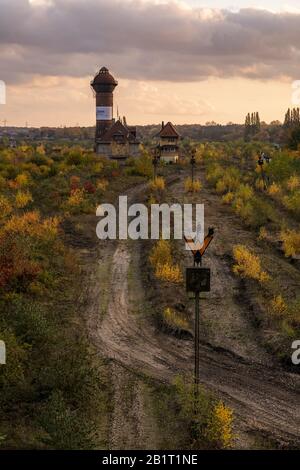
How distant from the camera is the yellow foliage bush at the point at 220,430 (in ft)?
33.6

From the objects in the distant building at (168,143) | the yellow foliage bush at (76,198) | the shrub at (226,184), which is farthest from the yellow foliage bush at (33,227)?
the distant building at (168,143)

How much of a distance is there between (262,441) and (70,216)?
81.8ft

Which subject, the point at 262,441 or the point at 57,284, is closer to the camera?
the point at 262,441

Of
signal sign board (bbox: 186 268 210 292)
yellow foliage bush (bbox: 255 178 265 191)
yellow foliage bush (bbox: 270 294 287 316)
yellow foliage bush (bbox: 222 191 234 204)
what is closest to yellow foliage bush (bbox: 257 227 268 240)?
yellow foliage bush (bbox: 222 191 234 204)

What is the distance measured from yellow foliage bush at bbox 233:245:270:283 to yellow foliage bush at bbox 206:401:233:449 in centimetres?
1117

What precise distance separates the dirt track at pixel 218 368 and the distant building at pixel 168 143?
178 ft

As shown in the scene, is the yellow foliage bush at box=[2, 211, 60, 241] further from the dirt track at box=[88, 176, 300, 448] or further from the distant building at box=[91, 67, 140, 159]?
the distant building at box=[91, 67, 140, 159]

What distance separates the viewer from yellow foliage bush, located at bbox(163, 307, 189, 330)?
16734mm

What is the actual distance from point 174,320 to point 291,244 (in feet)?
41.3

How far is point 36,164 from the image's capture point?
59281 millimetres

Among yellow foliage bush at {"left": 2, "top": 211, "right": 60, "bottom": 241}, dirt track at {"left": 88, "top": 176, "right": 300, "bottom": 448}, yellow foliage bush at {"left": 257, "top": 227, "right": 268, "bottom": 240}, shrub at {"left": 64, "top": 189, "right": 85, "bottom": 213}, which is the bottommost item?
dirt track at {"left": 88, "top": 176, "right": 300, "bottom": 448}

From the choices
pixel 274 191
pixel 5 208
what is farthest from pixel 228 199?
pixel 5 208
